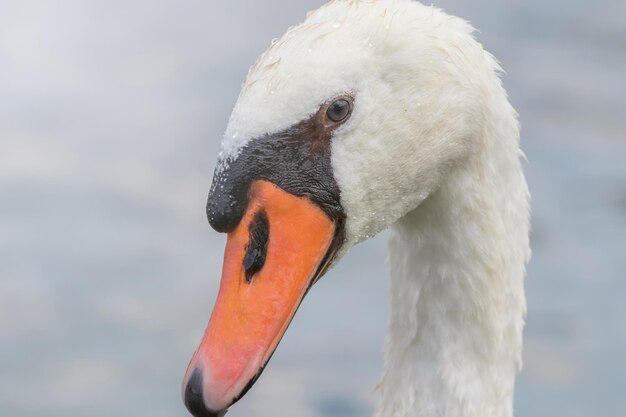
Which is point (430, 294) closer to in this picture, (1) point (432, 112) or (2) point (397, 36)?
(1) point (432, 112)

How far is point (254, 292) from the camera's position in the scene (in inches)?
145

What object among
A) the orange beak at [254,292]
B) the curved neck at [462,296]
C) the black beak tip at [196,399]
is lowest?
the black beak tip at [196,399]

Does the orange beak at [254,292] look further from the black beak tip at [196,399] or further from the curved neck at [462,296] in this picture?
the curved neck at [462,296]

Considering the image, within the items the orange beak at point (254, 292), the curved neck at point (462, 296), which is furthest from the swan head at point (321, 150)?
the curved neck at point (462, 296)

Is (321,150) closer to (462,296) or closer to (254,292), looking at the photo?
(254,292)

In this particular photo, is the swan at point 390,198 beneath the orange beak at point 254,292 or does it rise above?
above

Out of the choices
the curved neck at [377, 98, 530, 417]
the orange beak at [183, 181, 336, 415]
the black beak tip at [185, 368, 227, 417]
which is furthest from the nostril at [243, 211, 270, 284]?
the curved neck at [377, 98, 530, 417]

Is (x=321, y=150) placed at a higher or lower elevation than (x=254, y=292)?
higher

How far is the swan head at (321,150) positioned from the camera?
144 inches

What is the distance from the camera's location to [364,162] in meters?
3.95

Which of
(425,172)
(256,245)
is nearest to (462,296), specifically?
(425,172)

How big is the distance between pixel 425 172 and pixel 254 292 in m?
0.78

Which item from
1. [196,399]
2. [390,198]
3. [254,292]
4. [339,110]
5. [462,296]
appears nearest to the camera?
[196,399]

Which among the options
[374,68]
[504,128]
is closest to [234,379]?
[374,68]
